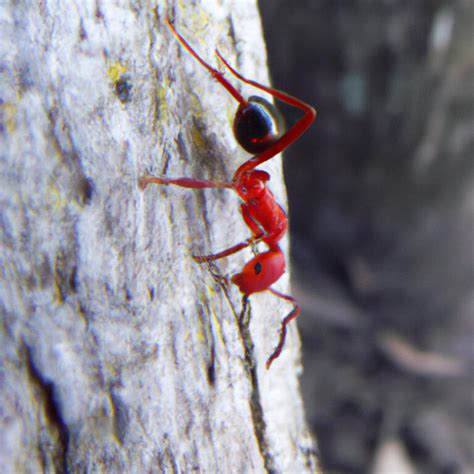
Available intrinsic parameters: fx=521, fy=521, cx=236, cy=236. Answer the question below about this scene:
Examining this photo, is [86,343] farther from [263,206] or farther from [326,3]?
[326,3]

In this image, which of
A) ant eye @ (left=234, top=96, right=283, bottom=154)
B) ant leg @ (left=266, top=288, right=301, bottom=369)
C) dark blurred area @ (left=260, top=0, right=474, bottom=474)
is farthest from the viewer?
dark blurred area @ (left=260, top=0, right=474, bottom=474)

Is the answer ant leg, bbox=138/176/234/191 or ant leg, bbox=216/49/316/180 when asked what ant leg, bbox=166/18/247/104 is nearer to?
ant leg, bbox=216/49/316/180

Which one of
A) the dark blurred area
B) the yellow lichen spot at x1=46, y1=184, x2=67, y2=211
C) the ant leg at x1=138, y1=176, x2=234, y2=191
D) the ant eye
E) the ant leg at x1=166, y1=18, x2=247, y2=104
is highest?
the ant leg at x1=166, y1=18, x2=247, y2=104

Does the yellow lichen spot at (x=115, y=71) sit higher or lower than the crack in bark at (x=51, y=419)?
higher

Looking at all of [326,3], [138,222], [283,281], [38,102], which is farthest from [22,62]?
[326,3]

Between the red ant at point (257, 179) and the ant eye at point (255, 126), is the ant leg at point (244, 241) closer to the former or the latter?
the red ant at point (257, 179)

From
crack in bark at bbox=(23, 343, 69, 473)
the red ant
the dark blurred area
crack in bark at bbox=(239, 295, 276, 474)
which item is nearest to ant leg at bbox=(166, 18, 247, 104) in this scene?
the red ant

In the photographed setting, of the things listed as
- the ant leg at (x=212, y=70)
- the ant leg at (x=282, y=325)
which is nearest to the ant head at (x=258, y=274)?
the ant leg at (x=282, y=325)
